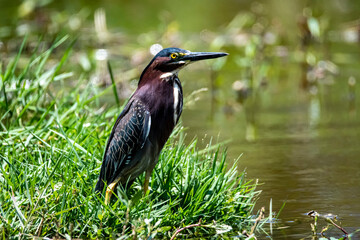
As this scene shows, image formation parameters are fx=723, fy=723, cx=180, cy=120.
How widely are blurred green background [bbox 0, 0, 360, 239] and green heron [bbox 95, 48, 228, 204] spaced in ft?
2.90

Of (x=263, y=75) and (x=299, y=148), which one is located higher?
(x=263, y=75)

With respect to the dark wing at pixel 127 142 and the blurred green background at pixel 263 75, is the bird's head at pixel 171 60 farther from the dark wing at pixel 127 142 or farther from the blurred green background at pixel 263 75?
the blurred green background at pixel 263 75

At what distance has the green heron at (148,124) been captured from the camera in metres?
4.71

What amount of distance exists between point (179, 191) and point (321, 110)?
13.2 ft

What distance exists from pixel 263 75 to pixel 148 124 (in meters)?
5.07

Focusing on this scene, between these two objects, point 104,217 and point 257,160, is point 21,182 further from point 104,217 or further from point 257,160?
point 257,160

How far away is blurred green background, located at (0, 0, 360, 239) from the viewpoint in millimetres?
5934

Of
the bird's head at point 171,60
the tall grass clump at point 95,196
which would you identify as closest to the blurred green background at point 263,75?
the tall grass clump at point 95,196

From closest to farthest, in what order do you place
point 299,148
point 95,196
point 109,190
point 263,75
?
1. point 95,196
2. point 109,190
3. point 299,148
4. point 263,75

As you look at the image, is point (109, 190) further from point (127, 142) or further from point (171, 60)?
point (171, 60)

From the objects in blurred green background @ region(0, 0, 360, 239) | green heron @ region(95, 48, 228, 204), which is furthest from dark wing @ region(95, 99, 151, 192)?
blurred green background @ region(0, 0, 360, 239)

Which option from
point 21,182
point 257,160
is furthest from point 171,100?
point 257,160

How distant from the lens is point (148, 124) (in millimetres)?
4691

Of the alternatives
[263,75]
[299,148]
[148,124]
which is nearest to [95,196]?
[148,124]
